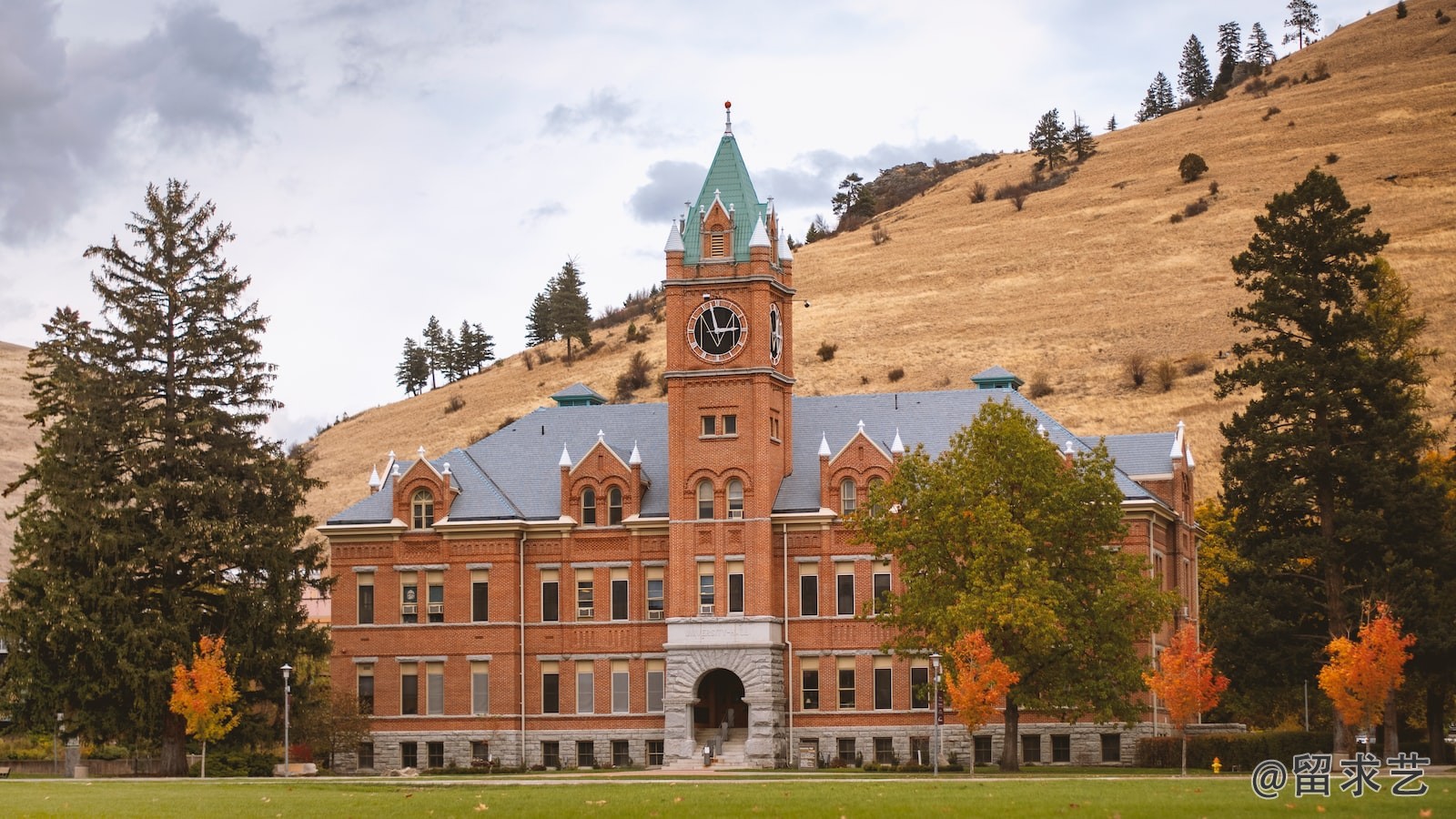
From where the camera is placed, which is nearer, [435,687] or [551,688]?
[551,688]

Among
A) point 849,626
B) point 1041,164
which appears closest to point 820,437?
point 849,626

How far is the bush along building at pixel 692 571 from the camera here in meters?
75.8

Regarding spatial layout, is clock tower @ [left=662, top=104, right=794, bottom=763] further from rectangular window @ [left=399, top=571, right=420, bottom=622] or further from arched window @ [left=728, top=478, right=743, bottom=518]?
rectangular window @ [left=399, top=571, right=420, bottom=622]

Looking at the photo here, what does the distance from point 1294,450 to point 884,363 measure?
7098cm

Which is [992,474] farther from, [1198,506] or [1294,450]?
[1198,506]

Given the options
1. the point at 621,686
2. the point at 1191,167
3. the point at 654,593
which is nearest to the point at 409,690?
the point at 621,686

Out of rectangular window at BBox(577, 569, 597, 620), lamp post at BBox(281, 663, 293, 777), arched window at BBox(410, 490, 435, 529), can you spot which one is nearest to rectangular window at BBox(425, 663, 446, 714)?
arched window at BBox(410, 490, 435, 529)

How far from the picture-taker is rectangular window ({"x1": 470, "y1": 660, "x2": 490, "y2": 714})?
259ft

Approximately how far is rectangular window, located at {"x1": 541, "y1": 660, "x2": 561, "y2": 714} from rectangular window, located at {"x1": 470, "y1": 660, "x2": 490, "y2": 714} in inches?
90.4

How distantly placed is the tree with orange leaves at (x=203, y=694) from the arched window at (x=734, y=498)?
20817 mm

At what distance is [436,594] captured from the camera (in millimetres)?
79812

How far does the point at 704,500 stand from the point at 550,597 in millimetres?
8076

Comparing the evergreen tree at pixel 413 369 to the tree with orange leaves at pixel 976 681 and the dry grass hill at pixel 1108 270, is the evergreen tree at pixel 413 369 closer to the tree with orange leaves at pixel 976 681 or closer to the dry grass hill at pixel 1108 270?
the dry grass hill at pixel 1108 270

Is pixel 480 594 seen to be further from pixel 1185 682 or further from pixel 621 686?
pixel 1185 682
